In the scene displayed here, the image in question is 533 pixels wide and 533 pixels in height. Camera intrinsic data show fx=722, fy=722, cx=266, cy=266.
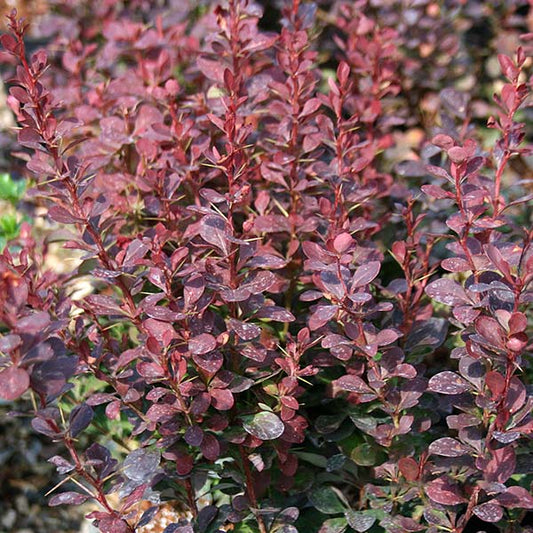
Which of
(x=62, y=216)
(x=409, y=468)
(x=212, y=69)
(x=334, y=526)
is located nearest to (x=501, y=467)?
(x=409, y=468)

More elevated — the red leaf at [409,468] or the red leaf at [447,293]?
the red leaf at [447,293]

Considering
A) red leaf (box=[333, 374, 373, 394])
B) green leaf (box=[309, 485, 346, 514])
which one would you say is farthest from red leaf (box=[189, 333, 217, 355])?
green leaf (box=[309, 485, 346, 514])

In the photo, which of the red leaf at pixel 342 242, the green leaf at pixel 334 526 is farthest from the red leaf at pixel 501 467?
the red leaf at pixel 342 242

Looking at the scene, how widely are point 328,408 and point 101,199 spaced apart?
31.3 inches

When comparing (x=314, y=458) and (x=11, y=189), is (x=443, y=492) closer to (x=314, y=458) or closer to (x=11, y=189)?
(x=314, y=458)

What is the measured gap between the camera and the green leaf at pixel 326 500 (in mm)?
1714

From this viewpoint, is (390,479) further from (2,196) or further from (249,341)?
(2,196)

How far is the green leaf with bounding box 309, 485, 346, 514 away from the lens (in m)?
1.71

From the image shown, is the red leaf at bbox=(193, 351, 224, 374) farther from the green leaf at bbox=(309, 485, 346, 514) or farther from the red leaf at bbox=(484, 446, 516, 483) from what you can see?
the red leaf at bbox=(484, 446, 516, 483)

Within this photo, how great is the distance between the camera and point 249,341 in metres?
1.57

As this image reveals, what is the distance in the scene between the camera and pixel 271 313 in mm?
1544

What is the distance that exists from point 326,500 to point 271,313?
525 millimetres

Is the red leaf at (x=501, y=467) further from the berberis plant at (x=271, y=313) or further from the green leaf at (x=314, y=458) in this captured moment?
the green leaf at (x=314, y=458)

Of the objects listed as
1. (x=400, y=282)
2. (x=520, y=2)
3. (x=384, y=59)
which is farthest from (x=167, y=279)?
(x=520, y=2)
